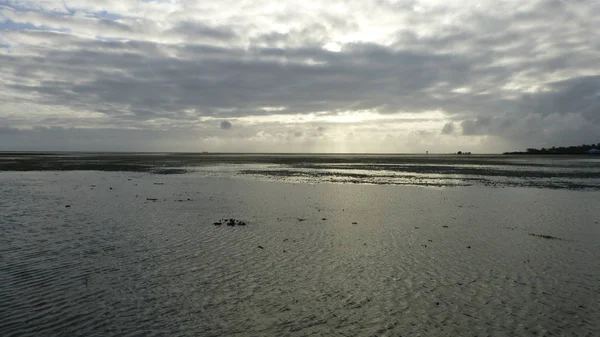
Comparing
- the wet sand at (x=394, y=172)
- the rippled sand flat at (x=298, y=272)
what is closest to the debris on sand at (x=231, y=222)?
the rippled sand flat at (x=298, y=272)

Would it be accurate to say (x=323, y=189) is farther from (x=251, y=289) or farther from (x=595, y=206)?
(x=251, y=289)

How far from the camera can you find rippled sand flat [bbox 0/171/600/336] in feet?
27.9

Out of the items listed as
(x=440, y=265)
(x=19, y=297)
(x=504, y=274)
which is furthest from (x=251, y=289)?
(x=504, y=274)

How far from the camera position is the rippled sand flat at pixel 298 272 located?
850 cm

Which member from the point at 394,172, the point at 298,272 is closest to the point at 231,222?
the point at 298,272

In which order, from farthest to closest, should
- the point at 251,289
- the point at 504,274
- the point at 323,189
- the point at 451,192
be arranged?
the point at 323,189 → the point at 451,192 → the point at 504,274 → the point at 251,289

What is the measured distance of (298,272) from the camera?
12.1 meters

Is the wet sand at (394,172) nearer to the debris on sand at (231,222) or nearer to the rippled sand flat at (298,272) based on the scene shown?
the rippled sand flat at (298,272)

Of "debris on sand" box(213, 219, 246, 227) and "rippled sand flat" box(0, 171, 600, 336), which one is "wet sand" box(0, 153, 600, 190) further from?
"debris on sand" box(213, 219, 246, 227)

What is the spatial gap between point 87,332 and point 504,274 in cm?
1128

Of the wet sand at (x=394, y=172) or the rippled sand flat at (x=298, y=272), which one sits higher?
the wet sand at (x=394, y=172)

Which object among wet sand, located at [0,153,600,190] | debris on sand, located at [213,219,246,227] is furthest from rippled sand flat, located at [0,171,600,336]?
wet sand, located at [0,153,600,190]

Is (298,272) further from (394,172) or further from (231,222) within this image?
(394,172)

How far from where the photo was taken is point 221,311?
903cm
